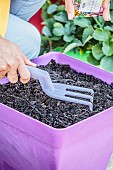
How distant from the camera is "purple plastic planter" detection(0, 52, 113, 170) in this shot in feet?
3.93

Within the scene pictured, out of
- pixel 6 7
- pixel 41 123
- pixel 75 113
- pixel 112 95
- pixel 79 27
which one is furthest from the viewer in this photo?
pixel 79 27

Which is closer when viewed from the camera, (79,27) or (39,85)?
(39,85)

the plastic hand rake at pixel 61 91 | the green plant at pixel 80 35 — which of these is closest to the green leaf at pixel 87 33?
the green plant at pixel 80 35

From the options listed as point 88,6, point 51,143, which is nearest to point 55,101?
point 51,143

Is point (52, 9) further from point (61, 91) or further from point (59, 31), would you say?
point (61, 91)

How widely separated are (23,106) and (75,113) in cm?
14

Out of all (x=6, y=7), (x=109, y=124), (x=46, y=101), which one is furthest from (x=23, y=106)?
(x=6, y=7)

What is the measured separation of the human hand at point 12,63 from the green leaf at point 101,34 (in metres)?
0.95

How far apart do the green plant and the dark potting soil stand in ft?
1.98

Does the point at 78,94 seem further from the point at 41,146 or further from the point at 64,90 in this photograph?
the point at 41,146

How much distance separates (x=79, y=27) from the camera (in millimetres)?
2279

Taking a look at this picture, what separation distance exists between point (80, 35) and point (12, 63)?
114 cm

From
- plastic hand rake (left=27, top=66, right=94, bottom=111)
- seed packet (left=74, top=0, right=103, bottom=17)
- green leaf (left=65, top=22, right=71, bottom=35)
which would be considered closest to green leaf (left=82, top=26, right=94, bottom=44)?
green leaf (left=65, top=22, right=71, bottom=35)

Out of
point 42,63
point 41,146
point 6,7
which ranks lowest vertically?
point 41,146
